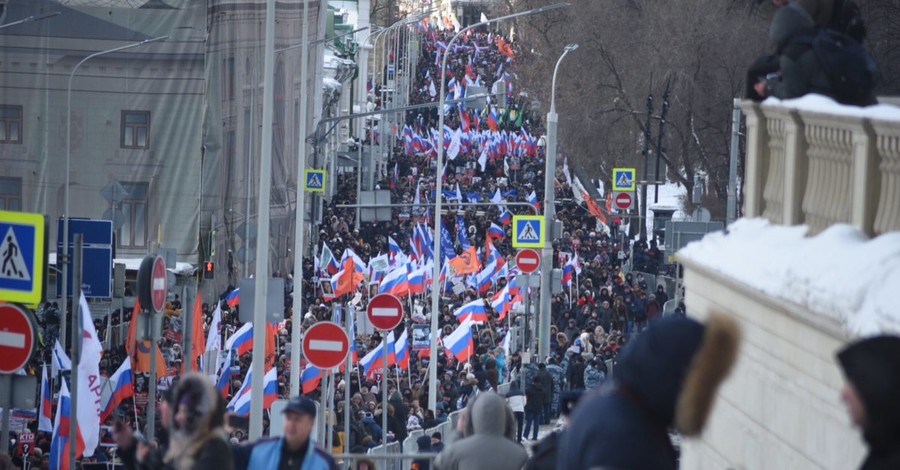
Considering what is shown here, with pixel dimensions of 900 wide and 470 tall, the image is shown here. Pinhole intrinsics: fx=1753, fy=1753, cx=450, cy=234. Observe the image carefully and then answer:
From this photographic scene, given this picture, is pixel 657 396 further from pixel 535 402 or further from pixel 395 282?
pixel 395 282

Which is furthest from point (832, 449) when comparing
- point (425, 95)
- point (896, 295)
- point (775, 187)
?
point (425, 95)

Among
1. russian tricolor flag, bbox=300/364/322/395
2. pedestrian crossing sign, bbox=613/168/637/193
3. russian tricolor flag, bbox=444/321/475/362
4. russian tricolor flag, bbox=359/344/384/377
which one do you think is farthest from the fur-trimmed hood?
pedestrian crossing sign, bbox=613/168/637/193

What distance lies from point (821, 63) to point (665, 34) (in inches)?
1699

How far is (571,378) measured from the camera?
26.5 meters

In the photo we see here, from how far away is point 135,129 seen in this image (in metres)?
40.8

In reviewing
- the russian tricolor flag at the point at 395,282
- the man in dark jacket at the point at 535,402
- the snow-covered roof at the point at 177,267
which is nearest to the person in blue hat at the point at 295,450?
the man in dark jacket at the point at 535,402

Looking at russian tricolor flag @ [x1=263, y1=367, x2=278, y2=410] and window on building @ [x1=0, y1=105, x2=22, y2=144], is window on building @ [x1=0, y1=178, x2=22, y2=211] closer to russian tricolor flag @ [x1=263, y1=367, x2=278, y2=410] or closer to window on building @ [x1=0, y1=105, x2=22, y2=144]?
window on building @ [x1=0, y1=105, x2=22, y2=144]

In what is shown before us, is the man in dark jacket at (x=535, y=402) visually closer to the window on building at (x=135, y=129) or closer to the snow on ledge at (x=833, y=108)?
the snow on ledge at (x=833, y=108)

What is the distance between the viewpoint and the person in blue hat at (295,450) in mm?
7516

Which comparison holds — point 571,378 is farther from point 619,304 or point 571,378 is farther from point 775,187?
point 775,187

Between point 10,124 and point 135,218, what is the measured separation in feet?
11.5

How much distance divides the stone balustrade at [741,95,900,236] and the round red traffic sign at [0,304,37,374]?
5065 mm

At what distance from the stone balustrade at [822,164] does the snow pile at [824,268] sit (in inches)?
5.0

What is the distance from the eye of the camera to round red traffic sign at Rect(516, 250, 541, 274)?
33.5 m
